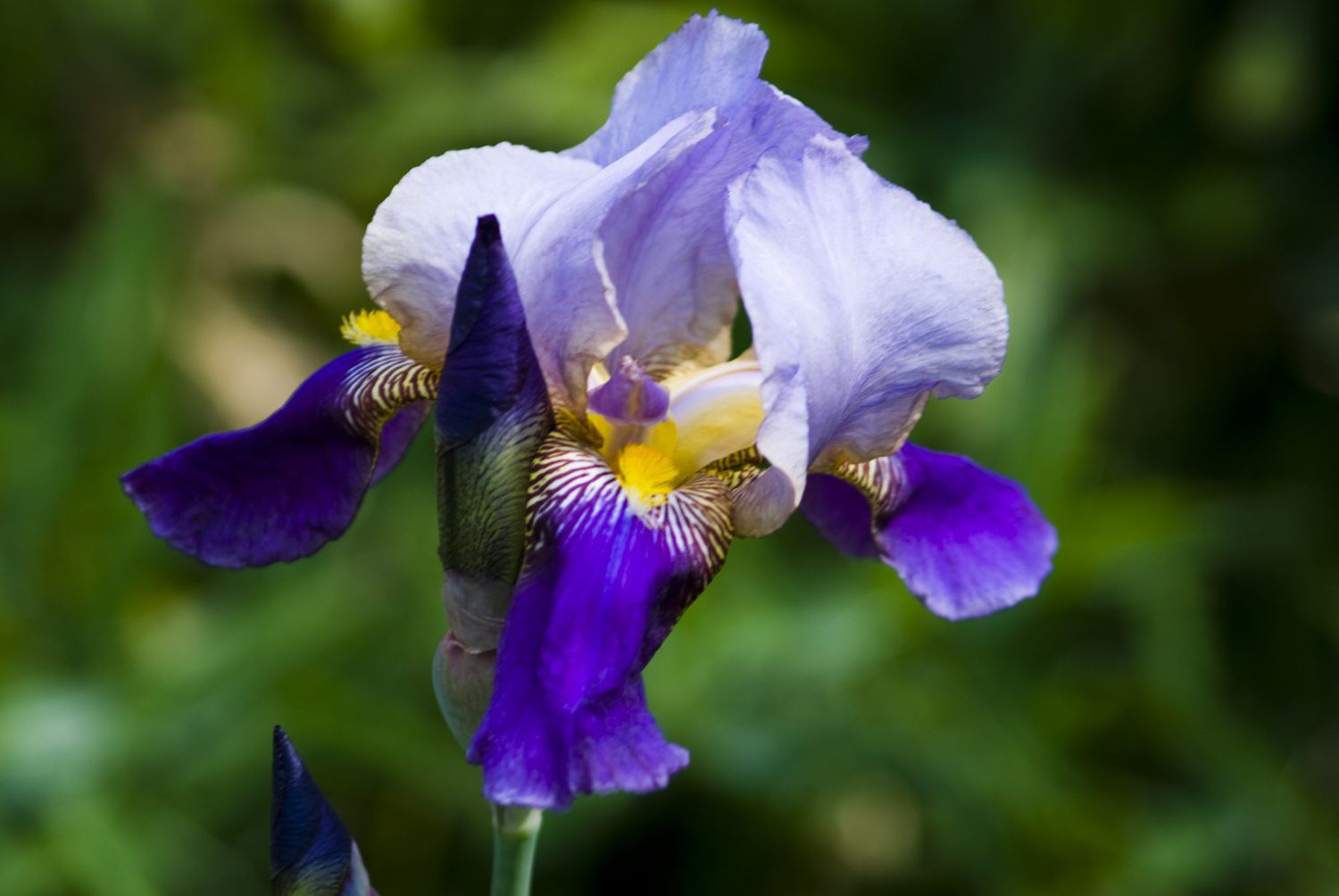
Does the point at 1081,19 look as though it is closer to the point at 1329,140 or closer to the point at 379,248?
the point at 1329,140

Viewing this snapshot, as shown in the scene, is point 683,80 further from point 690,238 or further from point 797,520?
point 797,520

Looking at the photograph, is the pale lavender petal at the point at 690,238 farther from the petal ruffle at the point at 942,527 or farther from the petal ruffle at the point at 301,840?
the petal ruffle at the point at 301,840

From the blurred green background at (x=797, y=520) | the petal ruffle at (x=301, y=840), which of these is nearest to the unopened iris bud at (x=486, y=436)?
the petal ruffle at (x=301, y=840)

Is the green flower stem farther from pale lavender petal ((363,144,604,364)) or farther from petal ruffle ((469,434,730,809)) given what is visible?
pale lavender petal ((363,144,604,364))

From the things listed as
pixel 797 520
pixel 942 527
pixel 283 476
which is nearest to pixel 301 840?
pixel 283 476

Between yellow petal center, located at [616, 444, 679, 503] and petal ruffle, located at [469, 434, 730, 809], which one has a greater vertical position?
yellow petal center, located at [616, 444, 679, 503]

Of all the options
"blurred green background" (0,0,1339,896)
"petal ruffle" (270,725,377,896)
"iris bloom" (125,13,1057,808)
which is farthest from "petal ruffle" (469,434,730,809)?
"blurred green background" (0,0,1339,896)

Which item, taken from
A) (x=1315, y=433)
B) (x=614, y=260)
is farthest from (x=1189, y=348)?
(x=614, y=260)
